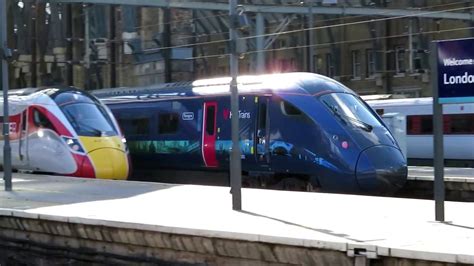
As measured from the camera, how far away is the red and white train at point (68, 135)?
18.4 m

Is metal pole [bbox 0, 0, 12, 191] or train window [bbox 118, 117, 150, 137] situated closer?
metal pole [bbox 0, 0, 12, 191]

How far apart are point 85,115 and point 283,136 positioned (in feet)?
18.9

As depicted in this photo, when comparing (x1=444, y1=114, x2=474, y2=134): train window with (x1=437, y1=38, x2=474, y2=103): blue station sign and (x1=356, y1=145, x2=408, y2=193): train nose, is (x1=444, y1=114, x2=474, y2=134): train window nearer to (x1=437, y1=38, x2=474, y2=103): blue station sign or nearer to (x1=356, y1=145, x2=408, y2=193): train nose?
(x1=356, y1=145, x2=408, y2=193): train nose

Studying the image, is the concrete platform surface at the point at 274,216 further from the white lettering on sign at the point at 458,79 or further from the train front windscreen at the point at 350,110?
the train front windscreen at the point at 350,110

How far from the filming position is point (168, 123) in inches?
779

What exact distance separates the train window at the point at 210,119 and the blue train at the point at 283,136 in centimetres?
3

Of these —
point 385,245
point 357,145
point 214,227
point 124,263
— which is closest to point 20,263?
point 124,263

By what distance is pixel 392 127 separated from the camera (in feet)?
78.0

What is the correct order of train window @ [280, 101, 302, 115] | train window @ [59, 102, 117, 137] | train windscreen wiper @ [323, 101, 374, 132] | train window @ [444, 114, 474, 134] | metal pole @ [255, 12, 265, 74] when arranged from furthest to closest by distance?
1. metal pole @ [255, 12, 265, 74]
2. train window @ [444, 114, 474, 134]
3. train window @ [59, 102, 117, 137]
4. train window @ [280, 101, 302, 115]
5. train windscreen wiper @ [323, 101, 374, 132]

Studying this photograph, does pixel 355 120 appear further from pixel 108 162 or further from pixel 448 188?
pixel 108 162

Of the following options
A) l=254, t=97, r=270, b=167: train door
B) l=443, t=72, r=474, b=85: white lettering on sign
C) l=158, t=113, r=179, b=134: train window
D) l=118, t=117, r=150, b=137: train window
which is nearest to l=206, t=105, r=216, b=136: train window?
l=158, t=113, r=179, b=134: train window

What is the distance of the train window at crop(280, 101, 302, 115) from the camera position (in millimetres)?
16094

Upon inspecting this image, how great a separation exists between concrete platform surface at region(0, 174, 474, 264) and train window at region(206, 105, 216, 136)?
2.99 meters

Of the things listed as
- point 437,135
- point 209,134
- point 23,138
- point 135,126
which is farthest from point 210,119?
point 437,135
